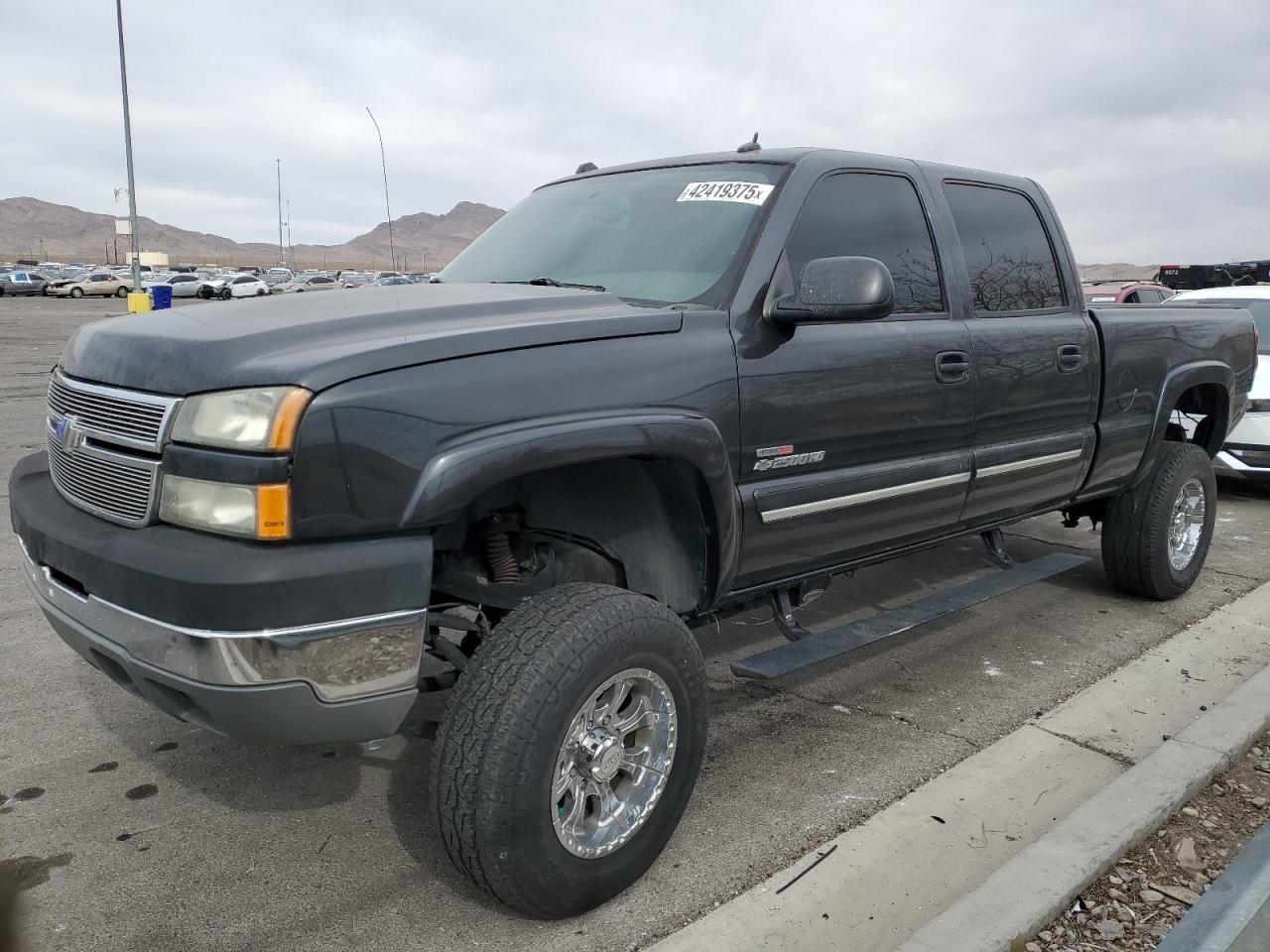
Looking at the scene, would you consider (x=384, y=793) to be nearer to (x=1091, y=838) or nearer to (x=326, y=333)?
(x=326, y=333)

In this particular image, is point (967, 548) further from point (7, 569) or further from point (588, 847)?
point (7, 569)

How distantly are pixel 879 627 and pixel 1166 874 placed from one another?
114 centimetres

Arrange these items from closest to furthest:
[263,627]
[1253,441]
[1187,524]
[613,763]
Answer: [263,627], [613,763], [1187,524], [1253,441]

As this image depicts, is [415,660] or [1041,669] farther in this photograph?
[1041,669]

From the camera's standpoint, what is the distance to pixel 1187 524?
5.25 meters

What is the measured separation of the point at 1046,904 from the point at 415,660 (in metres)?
1.62

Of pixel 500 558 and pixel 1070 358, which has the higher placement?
pixel 1070 358

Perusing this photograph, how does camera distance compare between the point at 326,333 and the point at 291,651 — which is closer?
the point at 291,651

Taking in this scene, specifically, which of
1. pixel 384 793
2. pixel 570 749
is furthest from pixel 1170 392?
pixel 384 793

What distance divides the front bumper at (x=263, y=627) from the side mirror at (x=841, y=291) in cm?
129

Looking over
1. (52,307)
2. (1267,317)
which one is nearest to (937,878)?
(1267,317)

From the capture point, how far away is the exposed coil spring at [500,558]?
2758 mm

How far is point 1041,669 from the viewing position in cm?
429

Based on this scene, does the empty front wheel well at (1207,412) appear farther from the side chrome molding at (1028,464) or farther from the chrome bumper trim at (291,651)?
the chrome bumper trim at (291,651)
